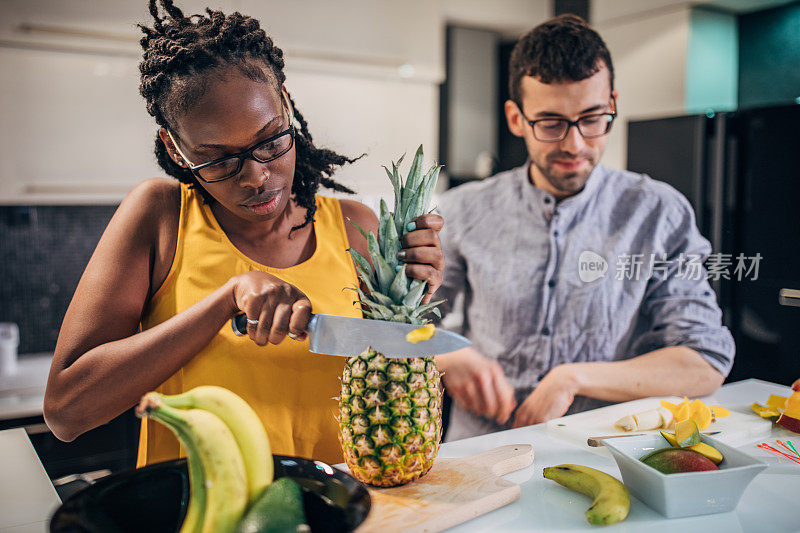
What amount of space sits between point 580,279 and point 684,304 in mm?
276

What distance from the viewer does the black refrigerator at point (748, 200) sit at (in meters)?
2.11

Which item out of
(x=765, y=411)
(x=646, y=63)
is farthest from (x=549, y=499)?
(x=646, y=63)

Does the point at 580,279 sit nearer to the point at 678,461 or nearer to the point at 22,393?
the point at 678,461

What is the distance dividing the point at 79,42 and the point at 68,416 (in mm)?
1835

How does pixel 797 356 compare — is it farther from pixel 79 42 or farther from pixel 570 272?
pixel 79 42

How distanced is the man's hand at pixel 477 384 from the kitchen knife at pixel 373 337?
2.45 feet

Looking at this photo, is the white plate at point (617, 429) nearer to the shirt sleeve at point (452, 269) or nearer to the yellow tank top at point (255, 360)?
the yellow tank top at point (255, 360)

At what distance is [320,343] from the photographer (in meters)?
0.89

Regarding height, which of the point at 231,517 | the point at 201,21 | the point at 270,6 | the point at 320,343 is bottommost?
the point at 231,517

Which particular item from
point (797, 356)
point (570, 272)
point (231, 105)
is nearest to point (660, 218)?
point (570, 272)

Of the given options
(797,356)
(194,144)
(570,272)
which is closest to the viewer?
(194,144)

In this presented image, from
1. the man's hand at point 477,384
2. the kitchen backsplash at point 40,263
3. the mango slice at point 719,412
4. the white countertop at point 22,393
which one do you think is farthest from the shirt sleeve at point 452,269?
the kitchen backsplash at point 40,263

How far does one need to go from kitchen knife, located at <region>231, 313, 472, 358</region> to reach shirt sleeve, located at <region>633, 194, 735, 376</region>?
1.03m

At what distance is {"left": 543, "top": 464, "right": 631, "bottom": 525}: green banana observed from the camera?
33.1 inches
